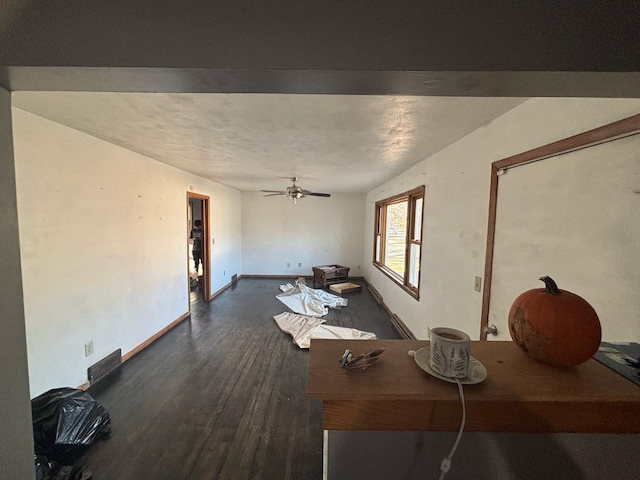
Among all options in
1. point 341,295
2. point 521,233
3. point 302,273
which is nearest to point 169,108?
point 521,233

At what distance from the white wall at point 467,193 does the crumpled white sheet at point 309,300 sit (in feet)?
4.85

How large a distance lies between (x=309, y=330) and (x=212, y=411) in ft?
5.24

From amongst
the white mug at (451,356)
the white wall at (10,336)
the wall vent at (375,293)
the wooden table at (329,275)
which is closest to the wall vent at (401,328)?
the wall vent at (375,293)

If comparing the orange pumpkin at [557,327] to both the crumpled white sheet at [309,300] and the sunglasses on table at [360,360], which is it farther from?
the crumpled white sheet at [309,300]

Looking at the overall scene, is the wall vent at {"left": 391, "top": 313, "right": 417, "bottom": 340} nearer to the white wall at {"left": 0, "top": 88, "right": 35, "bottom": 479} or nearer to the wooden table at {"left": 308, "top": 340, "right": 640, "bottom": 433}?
the wooden table at {"left": 308, "top": 340, "right": 640, "bottom": 433}

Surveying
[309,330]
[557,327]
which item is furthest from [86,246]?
[557,327]

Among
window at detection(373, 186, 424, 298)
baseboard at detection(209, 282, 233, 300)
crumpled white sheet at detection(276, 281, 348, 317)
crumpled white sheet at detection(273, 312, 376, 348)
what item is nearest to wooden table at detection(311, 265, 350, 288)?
crumpled white sheet at detection(276, 281, 348, 317)

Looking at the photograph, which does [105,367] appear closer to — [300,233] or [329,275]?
[329,275]

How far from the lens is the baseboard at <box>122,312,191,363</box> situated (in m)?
2.63

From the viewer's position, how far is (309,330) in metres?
3.36

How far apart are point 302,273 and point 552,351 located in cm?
616

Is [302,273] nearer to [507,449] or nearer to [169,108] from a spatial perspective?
[169,108]

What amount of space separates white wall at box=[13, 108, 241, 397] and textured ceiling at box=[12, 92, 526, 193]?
0.25 m

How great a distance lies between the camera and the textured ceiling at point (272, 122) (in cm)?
146
